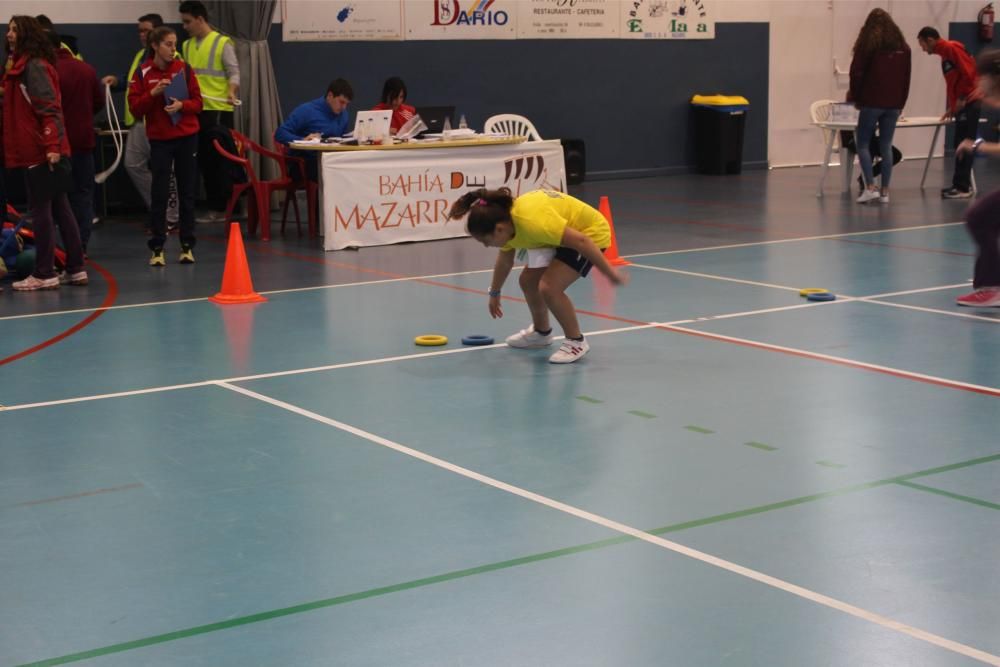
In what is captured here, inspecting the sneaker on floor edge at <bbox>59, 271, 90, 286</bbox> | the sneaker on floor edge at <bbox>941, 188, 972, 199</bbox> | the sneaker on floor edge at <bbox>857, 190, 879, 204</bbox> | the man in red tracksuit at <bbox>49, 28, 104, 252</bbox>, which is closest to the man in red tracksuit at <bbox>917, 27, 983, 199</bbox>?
the sneaker on floor edge at <bbox>941, 188, 972, 199</bbox>

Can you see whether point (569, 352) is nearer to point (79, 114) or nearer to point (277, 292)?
point (277, 292)

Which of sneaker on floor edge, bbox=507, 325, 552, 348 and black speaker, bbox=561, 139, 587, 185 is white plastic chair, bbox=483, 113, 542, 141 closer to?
black speaker, bbox=561, 139, 587, 185

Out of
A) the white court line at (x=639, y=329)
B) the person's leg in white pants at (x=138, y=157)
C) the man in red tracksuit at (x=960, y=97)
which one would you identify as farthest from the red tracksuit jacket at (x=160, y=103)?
the man in red tracksuit at (x=960, y=97)

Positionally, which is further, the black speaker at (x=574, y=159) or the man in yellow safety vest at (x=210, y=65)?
the black speaker at (x=574, y=159)

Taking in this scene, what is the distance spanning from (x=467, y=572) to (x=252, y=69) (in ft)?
34.9

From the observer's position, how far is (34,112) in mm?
8703

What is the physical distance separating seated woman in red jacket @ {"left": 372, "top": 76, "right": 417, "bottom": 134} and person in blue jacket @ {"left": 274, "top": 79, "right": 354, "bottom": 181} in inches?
17.9

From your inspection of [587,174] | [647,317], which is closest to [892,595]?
[647,317]

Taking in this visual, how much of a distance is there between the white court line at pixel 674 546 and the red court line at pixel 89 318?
1.99 metres

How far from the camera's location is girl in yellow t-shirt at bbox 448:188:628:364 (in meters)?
6.35

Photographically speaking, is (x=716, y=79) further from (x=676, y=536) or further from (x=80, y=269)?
(x=676, y=536)

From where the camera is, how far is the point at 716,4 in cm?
1827

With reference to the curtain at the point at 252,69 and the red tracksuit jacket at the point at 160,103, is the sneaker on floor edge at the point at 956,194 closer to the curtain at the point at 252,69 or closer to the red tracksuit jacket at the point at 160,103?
the curtain at the point at 252,69

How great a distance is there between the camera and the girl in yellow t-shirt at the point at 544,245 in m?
6.35
